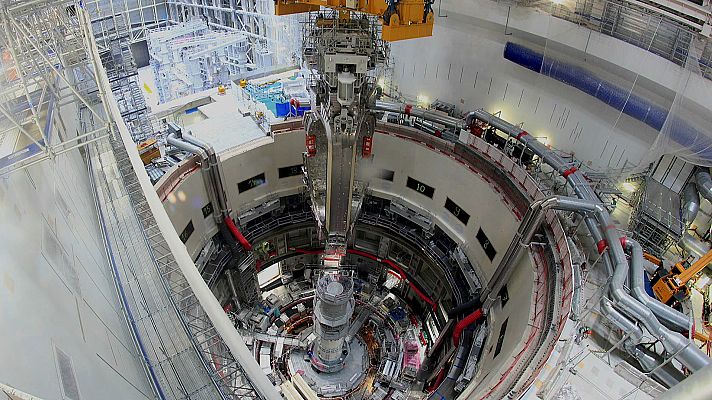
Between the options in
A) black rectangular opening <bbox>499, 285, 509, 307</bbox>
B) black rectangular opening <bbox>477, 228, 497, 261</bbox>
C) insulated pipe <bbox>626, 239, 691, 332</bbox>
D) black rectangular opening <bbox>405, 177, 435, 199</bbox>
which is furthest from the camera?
black rectangular opening <bbox>405, 177, 435, 199</bbox>

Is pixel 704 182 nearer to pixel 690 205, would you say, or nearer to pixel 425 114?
pixel 690 205

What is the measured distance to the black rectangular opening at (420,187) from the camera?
58.1ft

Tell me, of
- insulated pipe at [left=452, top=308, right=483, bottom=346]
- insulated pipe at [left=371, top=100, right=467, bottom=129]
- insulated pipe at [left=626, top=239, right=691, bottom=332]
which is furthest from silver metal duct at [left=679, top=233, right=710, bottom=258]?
insulated pipe at [left=371, top=100, right=467, bottom=129]

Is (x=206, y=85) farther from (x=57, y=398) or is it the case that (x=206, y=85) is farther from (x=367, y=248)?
(x=57, y=398)

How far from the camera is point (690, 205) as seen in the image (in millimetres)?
12086

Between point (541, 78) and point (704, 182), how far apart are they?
5.74 meters

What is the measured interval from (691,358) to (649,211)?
508cm

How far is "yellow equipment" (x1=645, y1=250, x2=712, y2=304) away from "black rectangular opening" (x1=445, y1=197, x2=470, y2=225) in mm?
6672

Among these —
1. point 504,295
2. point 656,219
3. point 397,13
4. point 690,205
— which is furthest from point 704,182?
point 397,13

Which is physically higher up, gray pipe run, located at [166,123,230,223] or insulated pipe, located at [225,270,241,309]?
gray pipe run, located at [166,123,230,223]

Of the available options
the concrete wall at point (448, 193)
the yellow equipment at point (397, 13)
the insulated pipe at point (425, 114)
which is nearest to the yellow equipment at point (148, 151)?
the concrete wall at point (448, 193)

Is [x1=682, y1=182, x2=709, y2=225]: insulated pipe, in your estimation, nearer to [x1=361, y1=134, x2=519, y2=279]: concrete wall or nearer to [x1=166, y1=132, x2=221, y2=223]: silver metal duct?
[x1=361, y1=134, x2=519, y2=279]: concrete wall

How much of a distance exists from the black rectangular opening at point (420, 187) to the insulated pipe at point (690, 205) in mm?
8008

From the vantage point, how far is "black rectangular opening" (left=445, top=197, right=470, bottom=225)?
1681cm
